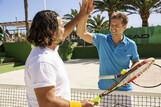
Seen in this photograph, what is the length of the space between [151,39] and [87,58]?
17.9 ft

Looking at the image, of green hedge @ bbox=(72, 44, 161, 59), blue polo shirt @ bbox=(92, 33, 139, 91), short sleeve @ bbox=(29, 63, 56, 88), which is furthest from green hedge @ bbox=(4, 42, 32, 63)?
short sleeve @ bbox=(29, 63, 56, 88)

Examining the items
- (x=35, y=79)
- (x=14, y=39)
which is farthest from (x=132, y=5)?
(x=35, y=79)

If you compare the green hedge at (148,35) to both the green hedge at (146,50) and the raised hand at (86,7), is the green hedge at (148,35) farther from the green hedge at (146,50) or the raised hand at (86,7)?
the raised hand at (86,7)

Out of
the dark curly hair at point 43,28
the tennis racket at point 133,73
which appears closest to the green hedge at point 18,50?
the tennis racket at point 133,73

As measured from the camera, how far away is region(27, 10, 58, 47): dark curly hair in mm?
2270

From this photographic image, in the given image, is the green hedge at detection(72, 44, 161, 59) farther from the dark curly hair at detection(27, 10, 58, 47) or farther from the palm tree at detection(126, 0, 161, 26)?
the dark curly hair at detection(27, 10, 58, 47)

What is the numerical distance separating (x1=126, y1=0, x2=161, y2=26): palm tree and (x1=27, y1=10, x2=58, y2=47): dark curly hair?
29655 mm

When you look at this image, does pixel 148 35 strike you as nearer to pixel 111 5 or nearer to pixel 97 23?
pixel 111 5

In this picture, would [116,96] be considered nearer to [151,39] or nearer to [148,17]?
[151,39]

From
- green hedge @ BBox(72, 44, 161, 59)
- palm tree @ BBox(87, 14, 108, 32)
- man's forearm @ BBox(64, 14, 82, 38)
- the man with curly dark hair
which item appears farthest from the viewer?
palm tree @ BBox(87, 14, 108, 32)

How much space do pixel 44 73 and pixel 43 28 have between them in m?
0.30

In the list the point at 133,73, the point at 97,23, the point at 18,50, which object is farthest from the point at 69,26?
the point at 97,23

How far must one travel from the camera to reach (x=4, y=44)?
86.7 feet

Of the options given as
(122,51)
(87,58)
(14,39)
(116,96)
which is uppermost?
(122,51)
